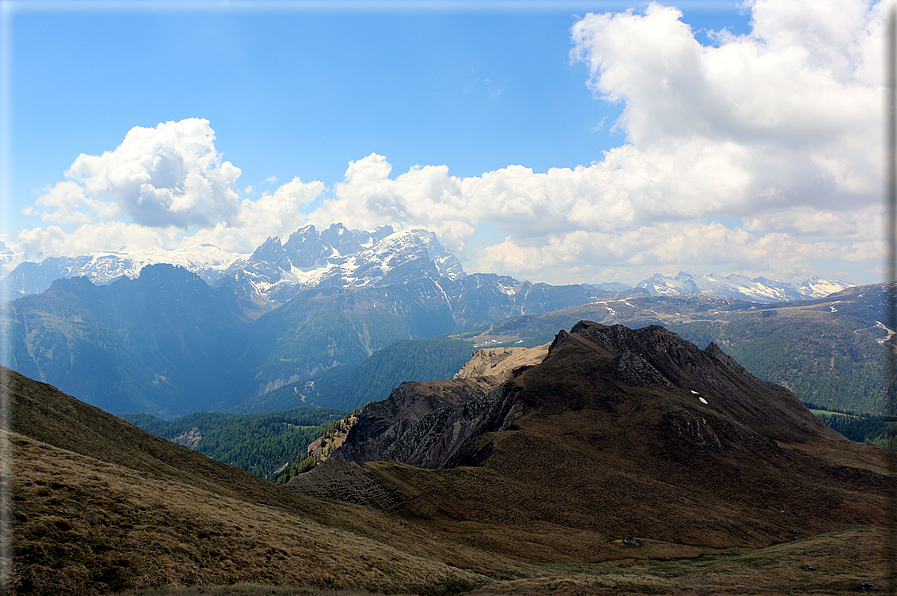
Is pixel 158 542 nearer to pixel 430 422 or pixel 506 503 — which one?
pixel 506 503

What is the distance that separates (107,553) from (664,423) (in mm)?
95791

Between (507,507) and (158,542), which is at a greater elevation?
(158,542)

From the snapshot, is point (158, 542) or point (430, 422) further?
point (430, 422)

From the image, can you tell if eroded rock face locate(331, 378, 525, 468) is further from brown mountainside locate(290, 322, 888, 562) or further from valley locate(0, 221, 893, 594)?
valley locate(0, 221, 893, 594)

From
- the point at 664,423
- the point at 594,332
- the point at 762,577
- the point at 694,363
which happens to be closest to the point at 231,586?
the point at 762,577

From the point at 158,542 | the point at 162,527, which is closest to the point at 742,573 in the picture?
the point at 158,542

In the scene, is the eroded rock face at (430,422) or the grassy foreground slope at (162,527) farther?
the eroded rock face at (430,422)

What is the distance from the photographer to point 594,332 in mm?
144500

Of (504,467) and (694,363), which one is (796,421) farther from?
(504,467)

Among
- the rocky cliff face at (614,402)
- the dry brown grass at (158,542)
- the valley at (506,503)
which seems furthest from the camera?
the rocky cliff face at (614,402)

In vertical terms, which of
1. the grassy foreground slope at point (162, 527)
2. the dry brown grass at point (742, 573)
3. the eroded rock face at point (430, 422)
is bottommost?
the eroded rock face at point (430, 422)

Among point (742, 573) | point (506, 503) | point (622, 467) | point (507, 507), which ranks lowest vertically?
point (507, 507)

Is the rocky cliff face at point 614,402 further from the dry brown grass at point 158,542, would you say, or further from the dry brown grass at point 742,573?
the dry brown grass at point 158,542

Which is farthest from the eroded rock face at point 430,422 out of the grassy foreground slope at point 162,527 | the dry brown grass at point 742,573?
the grassy foreground slope at point 162,527
